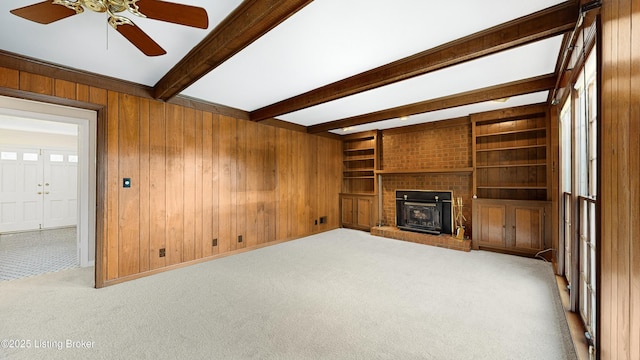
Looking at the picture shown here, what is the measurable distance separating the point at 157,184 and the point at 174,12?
2681mm

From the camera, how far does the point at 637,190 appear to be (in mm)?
918

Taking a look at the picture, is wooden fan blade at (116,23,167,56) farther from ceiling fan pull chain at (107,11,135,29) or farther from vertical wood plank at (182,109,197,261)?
vertical wood plank at (182,109,197,261)

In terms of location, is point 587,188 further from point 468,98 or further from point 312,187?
point 312,187

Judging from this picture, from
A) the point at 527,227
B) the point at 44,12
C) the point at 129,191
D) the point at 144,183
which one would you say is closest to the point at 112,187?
A: the point at 129,191

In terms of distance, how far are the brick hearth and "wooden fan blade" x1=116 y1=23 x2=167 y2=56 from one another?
491 cm

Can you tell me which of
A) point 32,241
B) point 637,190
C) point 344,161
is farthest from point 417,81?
point 32,241

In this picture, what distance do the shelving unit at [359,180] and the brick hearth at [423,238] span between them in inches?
18.8

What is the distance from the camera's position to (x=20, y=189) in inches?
237

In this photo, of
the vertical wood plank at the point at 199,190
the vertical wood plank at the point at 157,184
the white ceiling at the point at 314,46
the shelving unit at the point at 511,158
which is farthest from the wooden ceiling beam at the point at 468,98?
the vertical wood plank at the point at 157,184

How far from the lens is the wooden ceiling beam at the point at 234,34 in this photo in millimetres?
1657

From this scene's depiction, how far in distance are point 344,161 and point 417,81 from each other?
151 inches

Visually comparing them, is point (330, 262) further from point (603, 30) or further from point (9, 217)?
point (9, 217)

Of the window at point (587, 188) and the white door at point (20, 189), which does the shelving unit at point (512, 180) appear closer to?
the window at point (587, 188)

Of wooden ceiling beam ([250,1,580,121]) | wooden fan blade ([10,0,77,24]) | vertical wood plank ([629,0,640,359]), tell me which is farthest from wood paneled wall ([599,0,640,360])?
wooden fan blade ([10,0,77,24])
